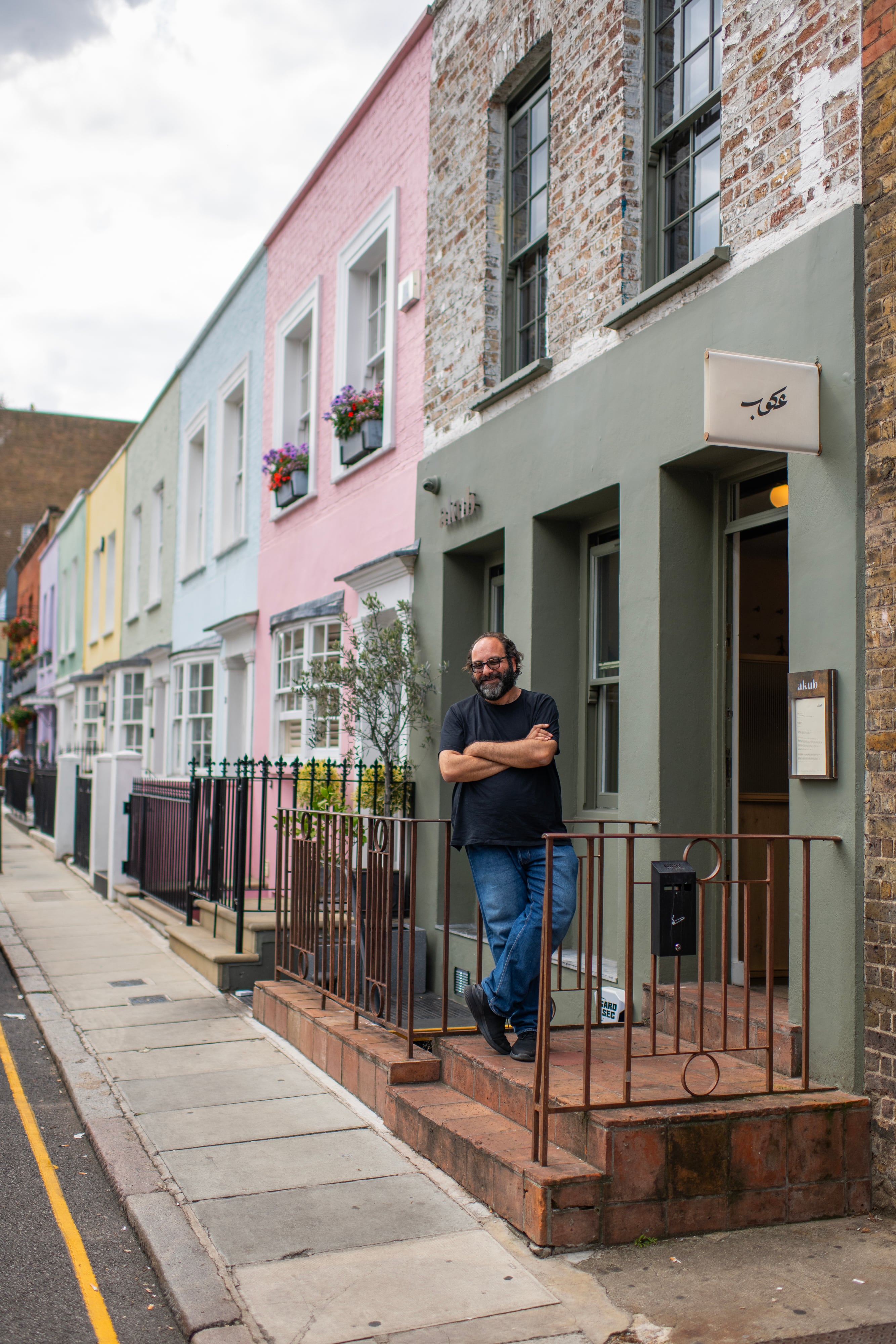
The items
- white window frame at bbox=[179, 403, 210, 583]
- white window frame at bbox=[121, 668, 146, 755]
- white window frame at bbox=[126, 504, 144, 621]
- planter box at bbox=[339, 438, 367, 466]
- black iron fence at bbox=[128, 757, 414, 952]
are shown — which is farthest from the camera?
white window frame at bbox=[126, 504, 144, 621]

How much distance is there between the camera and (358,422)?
10078 millimetres

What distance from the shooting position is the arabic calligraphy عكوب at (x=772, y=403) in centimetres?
472

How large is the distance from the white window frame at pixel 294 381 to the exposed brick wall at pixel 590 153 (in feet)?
9.32

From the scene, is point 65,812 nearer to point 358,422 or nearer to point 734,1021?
point 358,422

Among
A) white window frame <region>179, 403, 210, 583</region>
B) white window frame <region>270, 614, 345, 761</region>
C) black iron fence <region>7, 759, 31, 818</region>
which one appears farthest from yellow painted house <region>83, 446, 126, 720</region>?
white window frame <region>270, 614, 345, 761</region>

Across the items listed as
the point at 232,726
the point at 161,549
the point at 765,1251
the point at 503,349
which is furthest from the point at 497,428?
the point at 161,549

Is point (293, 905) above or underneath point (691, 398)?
underneath

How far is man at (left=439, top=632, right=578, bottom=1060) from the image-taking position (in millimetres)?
5031

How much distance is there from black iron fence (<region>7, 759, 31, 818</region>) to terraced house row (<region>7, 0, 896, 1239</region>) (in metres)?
14.4

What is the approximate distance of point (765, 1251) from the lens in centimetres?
406

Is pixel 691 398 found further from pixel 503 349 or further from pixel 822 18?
pixel 503 349

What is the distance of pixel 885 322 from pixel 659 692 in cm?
203

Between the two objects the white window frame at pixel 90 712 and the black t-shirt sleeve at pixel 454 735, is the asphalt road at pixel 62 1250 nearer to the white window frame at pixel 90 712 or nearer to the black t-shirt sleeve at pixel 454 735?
the black t-shirt sleeve at pixel 454 735

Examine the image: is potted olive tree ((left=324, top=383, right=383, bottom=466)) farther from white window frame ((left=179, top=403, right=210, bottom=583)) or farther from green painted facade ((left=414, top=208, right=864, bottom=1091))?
white window frame ((left=179, top=403, right=210, bottom=583))
